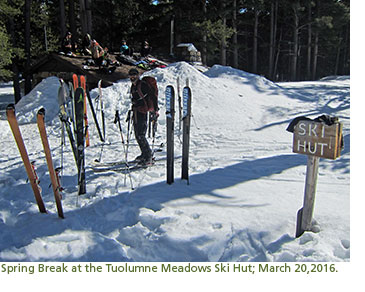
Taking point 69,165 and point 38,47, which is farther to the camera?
point 38,47

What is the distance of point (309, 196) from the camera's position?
3203mm

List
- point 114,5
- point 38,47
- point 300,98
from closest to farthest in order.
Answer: point 300,98 < point 38,47 < point 114,5

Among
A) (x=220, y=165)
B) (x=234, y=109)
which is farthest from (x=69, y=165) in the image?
(x=234, y=109)

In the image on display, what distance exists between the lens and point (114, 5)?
2406 centimetres

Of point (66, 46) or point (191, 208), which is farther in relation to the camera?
point (66, 46)

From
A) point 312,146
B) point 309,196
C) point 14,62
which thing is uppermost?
point 14,62

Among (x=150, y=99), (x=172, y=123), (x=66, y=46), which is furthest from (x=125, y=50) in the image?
(x=172, y=123)

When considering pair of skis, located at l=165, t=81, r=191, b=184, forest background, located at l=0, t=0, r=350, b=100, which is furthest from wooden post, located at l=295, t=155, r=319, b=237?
forest background, located at l=0, t=0, r=350, b=100

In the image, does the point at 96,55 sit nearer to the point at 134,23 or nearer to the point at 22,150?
the point at 22,150

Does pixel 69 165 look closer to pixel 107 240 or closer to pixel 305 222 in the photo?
pixel 107 240

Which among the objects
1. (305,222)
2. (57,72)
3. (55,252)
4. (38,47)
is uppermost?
(38,47)

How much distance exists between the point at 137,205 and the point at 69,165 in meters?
2.57

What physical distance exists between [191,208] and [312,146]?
1.82m

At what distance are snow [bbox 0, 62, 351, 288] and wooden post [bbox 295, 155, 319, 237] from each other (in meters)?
0.09
